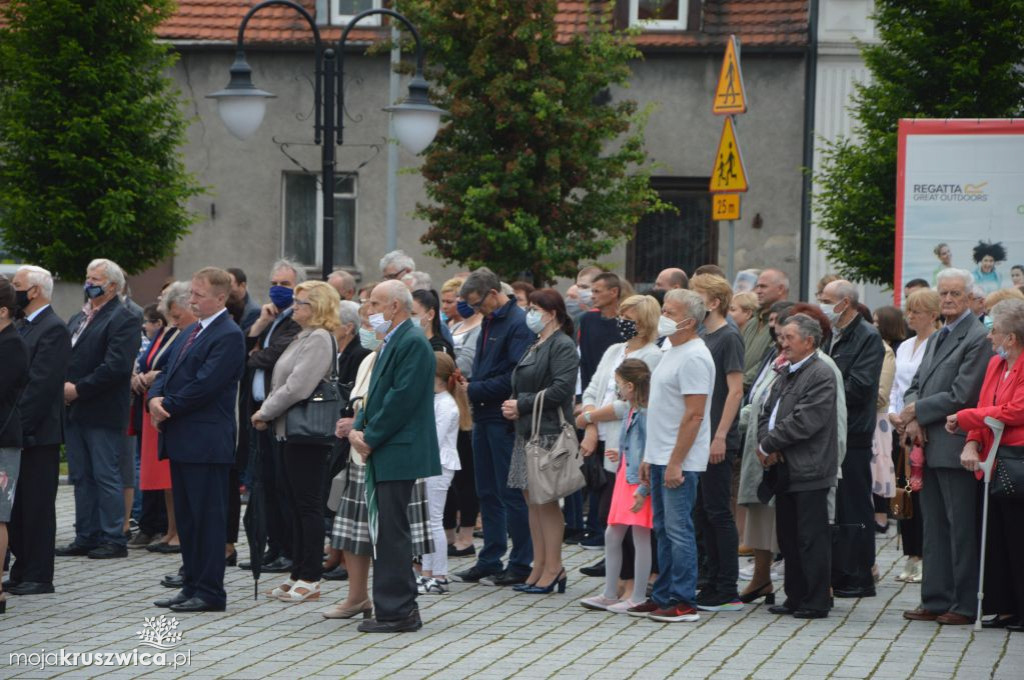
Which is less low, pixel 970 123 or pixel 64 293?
pixel 970 123

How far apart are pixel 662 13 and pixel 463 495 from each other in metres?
13.6

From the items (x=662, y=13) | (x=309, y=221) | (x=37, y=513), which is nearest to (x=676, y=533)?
(x=37, y=513)

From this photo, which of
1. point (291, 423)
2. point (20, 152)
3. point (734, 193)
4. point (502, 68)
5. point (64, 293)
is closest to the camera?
point (291, 423)

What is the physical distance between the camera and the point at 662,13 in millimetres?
24359

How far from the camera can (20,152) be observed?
20.1 meters

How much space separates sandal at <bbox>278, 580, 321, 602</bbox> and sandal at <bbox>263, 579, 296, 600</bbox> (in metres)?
0.03

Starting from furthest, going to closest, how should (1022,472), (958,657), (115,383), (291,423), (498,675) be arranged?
1. (115,383)
2. (291,423)
3. (1022,472)
4. (958,657)
5. (498,675)

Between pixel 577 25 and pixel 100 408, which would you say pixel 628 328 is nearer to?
pixel 100 408

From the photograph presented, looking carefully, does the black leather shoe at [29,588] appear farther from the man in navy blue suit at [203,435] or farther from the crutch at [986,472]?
the crutch at [986,472]

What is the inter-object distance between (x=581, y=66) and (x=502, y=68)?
41.6 inches

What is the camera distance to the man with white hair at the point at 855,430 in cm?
1054

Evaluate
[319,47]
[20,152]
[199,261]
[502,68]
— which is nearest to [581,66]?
[502,68]

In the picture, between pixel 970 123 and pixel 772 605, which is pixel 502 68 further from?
pixel 772 605

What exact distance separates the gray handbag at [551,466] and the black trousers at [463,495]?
2015 mm
